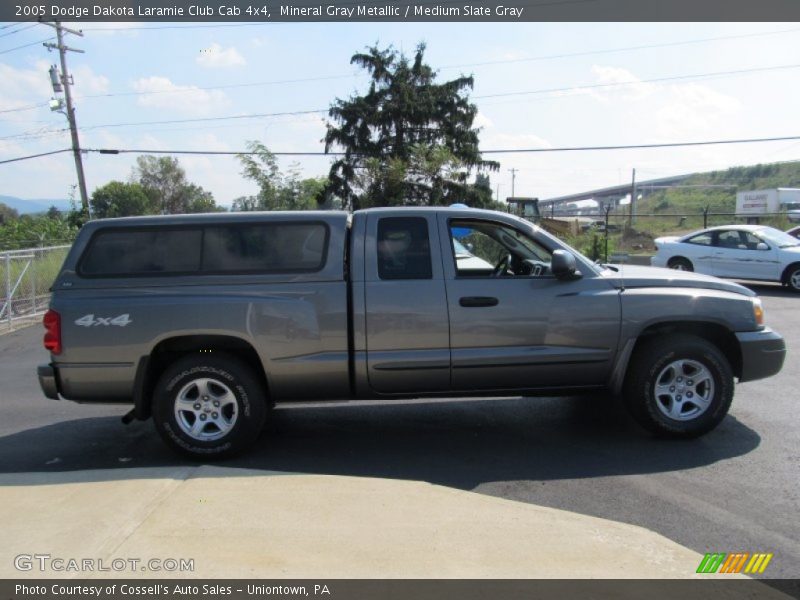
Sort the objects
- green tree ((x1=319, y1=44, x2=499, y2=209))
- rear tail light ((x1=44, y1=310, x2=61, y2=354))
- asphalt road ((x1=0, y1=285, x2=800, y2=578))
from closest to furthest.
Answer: asphalt road ((x1=0, y1=285, x2=800, y2=578))
rear tail light ((x1=44, y1=310, x2=61, y2=354))
green tree ((x1=319, y1=44, x2=499, y2=209))

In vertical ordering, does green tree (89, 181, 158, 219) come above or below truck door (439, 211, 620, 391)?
above

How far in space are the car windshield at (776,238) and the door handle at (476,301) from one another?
1213cm

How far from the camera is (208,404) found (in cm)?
521

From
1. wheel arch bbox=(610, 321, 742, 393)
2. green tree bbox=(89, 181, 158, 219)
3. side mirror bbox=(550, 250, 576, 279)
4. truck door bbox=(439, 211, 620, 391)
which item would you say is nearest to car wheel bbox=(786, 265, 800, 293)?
wheel arch bbox=(610, 321, 742, 393)

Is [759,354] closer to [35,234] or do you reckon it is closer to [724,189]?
[35,234]

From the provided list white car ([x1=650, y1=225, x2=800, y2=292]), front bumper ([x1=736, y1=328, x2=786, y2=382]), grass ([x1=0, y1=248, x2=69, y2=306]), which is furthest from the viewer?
white car ([x1=650, y1=225, x2=800, y2=292])

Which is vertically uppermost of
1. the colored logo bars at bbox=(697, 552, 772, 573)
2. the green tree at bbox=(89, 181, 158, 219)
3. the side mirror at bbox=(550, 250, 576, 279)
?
the green tree at bbox=(89, 181, 158, 219)

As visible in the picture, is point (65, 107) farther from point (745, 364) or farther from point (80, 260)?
point (745, 364)

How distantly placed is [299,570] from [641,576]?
65.5 inches

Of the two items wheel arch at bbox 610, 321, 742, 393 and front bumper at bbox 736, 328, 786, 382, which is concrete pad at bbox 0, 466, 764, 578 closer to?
wheel arch at bbox 610, 321, 742, 393

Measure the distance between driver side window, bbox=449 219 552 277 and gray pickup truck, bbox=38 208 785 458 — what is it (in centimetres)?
6

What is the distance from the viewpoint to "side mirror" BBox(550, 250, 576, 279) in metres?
5.20

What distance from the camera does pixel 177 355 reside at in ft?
17.5

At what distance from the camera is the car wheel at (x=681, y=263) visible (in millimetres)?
15602
